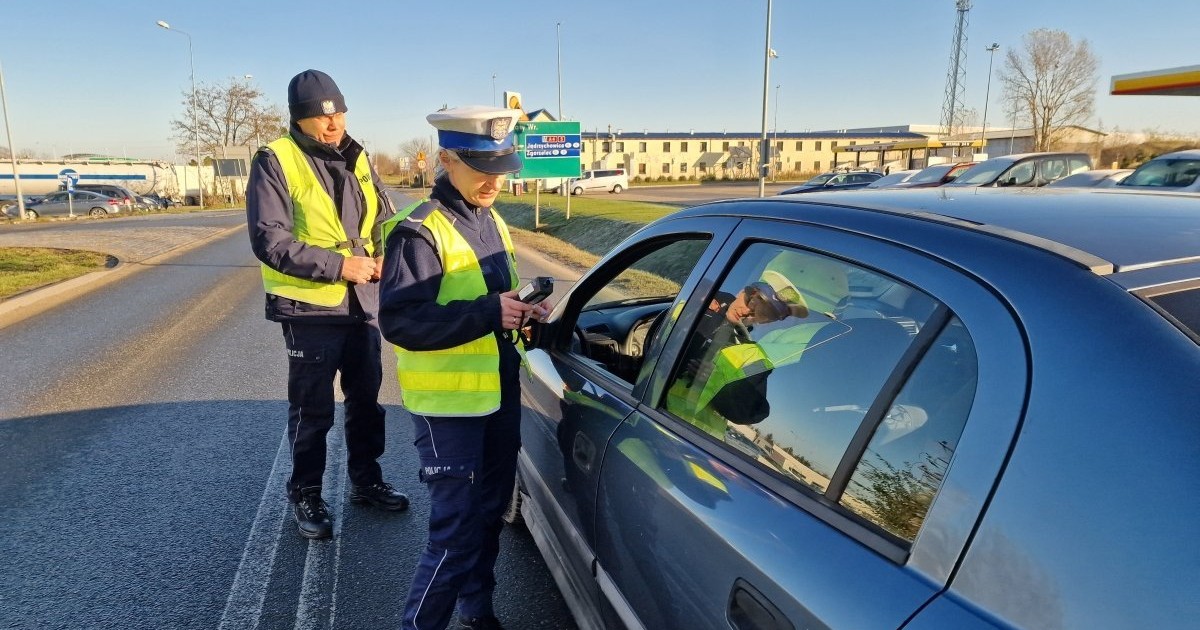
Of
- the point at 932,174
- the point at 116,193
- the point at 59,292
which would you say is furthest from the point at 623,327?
the point at 116,193

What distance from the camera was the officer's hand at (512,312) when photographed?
207 centimetres

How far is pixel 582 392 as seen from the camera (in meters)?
2.22

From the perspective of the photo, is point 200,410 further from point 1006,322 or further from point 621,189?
point 621,189

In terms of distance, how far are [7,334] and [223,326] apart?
1.98 meters

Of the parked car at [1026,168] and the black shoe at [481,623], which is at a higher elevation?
the parked car at [1026,168]

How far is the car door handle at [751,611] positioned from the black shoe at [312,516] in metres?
2.36

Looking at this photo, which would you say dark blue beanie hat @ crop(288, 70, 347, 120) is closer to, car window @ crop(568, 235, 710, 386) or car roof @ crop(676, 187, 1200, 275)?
car window @ crop(568, 235, 710, 386)

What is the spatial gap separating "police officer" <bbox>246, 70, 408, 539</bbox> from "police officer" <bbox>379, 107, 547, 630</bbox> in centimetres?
97

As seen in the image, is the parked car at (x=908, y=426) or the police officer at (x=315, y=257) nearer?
the parked car at (x=908, y=426)

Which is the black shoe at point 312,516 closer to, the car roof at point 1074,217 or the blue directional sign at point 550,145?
the car roof at point 1074,217

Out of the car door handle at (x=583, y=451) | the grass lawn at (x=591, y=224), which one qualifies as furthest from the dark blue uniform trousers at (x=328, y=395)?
the grass lawn at (x=591, y=224)

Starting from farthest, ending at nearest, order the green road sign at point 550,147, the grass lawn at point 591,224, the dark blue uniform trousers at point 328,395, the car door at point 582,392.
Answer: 1. the green road sign at point 550,147
2. the grass lawn at point 591,224
3. the dark blue uniform trousers at point 328,395
4. the car door at point 582,392

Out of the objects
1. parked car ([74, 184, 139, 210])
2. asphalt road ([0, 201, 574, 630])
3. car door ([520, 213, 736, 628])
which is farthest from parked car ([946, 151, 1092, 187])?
parked car ([74, 184, 139, 210])

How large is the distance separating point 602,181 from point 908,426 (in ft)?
155
